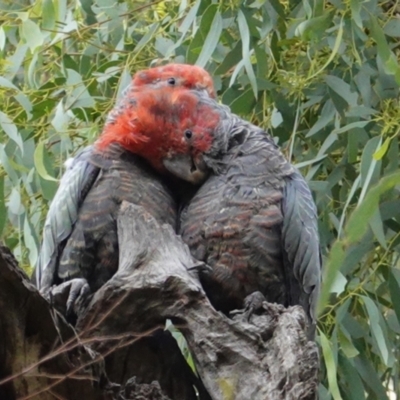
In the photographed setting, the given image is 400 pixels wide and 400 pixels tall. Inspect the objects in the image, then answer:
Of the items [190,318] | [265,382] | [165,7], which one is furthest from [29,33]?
[265,382]

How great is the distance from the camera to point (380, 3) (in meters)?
2.31

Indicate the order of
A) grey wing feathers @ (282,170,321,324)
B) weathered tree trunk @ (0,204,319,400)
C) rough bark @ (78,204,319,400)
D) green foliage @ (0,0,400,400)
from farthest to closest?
green foliage @ (0,0,400,400), grey wing feathers @ (282,170,321,324), rough bark @ (78,204,319,400), weathered tree trunk @ (0,204,319,400)

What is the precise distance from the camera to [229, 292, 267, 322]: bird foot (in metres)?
1.51

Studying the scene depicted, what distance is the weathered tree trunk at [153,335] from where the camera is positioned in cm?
119

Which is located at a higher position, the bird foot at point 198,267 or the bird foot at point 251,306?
the bird foot at point 198,267

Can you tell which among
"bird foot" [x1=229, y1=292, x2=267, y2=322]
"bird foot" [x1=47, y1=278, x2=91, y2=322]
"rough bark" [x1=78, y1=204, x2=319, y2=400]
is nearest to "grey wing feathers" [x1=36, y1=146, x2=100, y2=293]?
"bird foot" [x1=47, y1=278, x2=91, y2=322]

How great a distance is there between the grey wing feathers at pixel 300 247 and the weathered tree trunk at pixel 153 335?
26cm

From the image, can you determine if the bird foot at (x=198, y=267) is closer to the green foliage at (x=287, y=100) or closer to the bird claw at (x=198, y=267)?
the bird claw at (x=198, y=267)

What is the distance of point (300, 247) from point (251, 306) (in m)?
0.21

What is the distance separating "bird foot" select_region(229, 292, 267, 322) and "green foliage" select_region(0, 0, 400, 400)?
29 cm

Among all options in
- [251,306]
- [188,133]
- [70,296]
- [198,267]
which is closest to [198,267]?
[198,267]

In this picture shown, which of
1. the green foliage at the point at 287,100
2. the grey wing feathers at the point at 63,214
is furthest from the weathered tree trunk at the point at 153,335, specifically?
the green foliage at the point at 287,100

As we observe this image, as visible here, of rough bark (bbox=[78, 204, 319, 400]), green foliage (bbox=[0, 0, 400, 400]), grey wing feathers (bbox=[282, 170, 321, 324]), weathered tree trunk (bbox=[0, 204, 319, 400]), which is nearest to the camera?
weathered tree trunk (bbox=[0, 204, 319, 400])

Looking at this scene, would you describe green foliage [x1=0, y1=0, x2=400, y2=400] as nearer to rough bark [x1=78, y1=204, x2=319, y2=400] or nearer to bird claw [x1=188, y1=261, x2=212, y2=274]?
bird claw [x1=188, y1=261, x2=212, y2=274]
